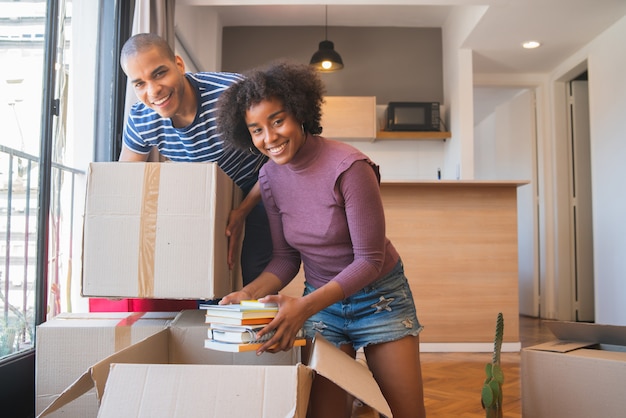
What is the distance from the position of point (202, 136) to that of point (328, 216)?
1.39 feet

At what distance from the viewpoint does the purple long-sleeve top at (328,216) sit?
3.96 ft

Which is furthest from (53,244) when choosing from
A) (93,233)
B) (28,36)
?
(93,233)

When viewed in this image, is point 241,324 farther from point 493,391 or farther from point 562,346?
point 562,346

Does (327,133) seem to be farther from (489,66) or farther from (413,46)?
(489,66)

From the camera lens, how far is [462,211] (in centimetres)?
339

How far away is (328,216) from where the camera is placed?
1254 millimetres

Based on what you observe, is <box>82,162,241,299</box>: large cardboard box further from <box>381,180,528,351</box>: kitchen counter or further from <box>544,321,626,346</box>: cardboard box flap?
<box>381,180,528,351</box>: kitchen counter

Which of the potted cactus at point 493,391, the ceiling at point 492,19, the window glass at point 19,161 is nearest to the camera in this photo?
the potted cactus at point 493,391

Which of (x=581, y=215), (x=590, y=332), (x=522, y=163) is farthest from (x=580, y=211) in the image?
(x=590, y=332)

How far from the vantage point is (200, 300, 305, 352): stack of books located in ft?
3.34

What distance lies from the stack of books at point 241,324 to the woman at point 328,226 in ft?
0.32

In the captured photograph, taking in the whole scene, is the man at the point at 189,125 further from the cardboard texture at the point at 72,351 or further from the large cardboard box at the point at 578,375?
the large cardboard box at the point at 578,375

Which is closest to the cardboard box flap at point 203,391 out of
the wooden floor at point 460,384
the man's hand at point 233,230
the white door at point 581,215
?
the man's hand at point 233,230

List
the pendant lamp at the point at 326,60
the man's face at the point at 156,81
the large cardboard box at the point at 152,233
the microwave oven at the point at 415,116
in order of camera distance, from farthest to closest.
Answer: the microwave oven at the point at 415,116 < the pendant lamp at the point at 326,60 < the man's face at the point at 156,81 < the large cardboard box at the point at 152,233
